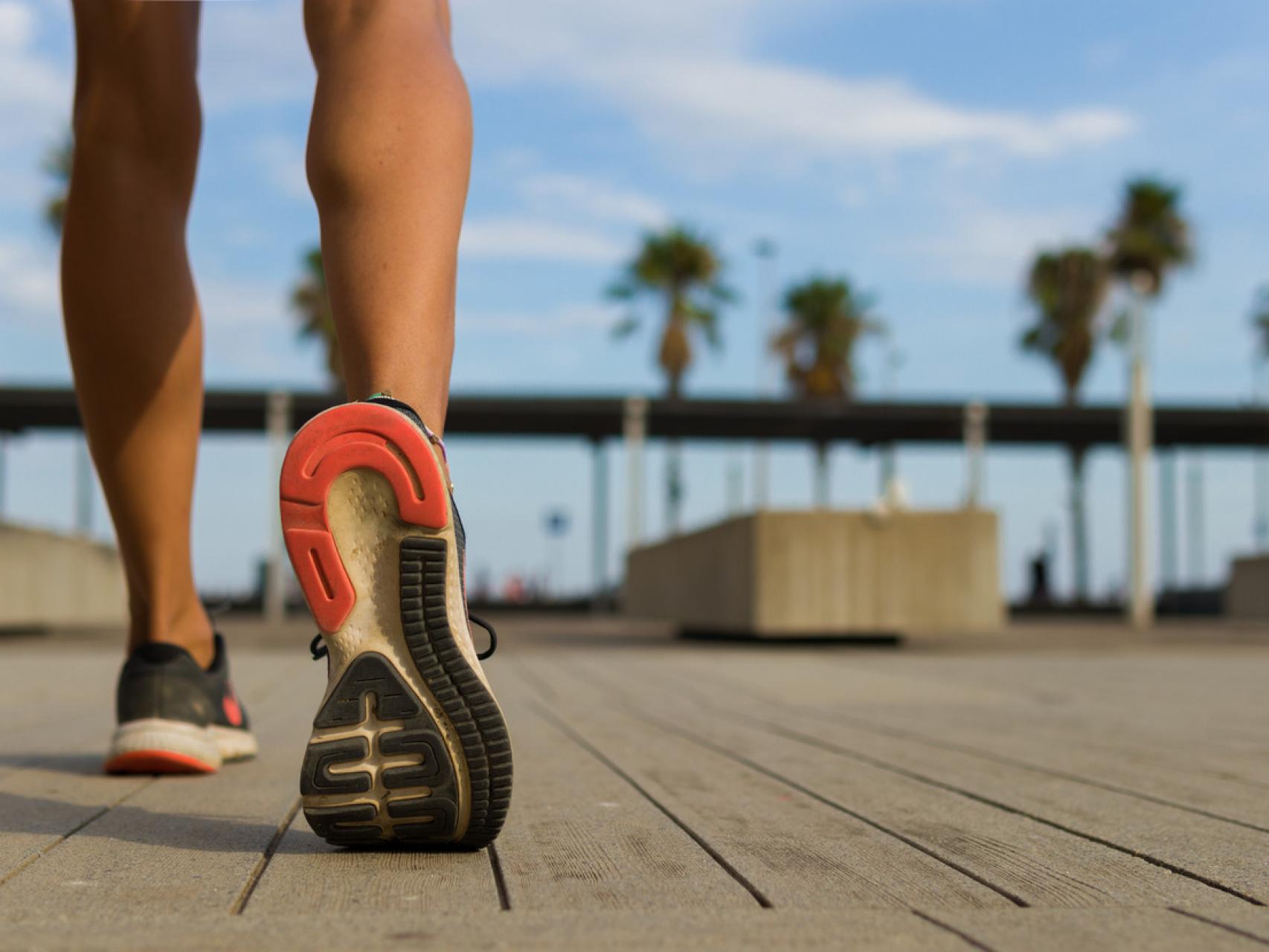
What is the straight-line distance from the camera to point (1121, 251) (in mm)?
34625

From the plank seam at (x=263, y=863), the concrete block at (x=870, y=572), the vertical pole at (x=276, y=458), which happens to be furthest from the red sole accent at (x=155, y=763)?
the vertical pole at (x=276, y=458)

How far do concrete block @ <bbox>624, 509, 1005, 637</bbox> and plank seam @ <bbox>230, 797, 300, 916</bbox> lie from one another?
9.97 meters

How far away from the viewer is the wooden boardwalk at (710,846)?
122cm

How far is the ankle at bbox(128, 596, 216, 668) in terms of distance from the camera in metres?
2.42

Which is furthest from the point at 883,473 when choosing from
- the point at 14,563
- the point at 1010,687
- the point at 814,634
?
the point at 1010,687

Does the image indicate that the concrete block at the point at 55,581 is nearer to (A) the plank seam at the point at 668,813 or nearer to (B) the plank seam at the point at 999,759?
(B) the plank seam at the point at 999,759

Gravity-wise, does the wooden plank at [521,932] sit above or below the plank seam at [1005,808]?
above

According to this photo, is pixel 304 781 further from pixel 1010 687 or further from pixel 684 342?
pixel 684 342

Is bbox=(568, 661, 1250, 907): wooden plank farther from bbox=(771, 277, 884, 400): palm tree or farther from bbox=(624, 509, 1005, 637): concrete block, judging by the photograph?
bbox=(771, 277, 884, 400): palm tree

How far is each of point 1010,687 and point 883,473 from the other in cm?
2601

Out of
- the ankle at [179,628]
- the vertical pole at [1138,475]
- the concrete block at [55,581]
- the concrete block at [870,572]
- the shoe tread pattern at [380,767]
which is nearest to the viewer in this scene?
the shoe tread pattern at [380,767]

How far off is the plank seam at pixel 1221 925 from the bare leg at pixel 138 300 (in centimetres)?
171

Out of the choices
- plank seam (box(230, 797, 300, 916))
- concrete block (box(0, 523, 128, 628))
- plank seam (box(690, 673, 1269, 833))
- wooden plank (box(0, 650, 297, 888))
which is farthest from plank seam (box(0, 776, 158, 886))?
concrete block (box(0, 523, 128, 628))

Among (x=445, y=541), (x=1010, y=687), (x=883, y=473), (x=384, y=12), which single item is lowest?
(x=1010, y=687)
